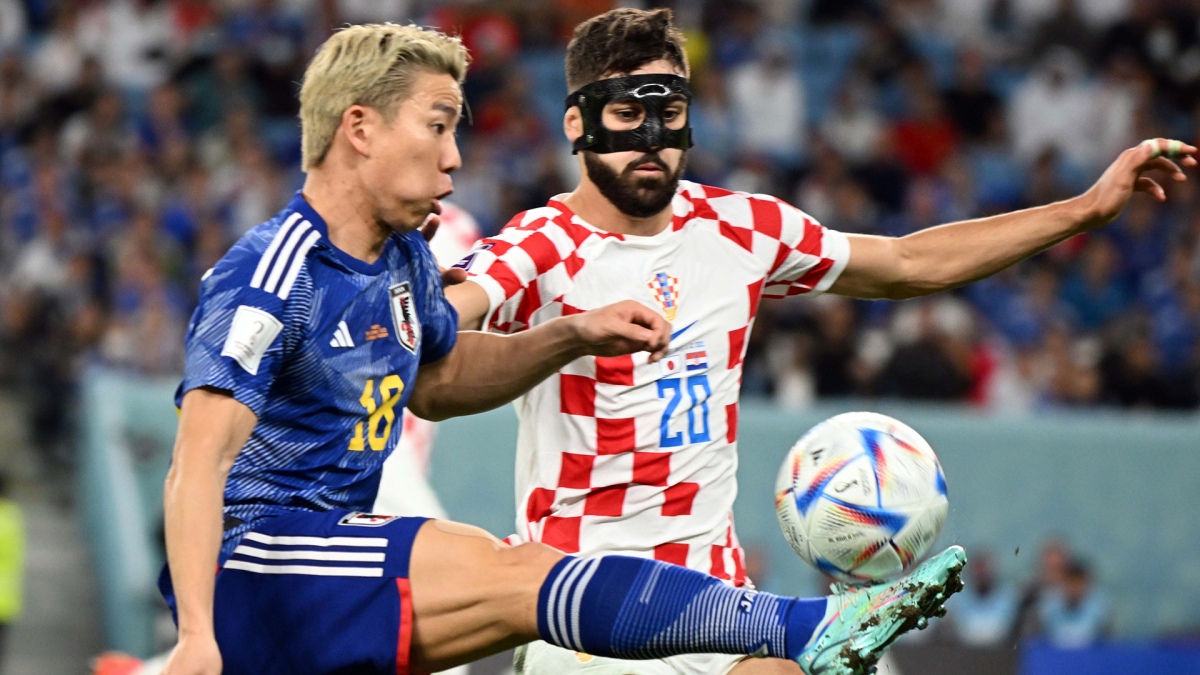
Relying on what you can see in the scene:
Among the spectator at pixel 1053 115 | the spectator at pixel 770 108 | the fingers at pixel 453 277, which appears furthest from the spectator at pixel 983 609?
the fingers at pixel 453 277

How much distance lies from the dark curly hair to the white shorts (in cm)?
157

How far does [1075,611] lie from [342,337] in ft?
23.9

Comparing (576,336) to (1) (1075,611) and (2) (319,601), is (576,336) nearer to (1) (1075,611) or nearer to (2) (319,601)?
(2) (319,601)

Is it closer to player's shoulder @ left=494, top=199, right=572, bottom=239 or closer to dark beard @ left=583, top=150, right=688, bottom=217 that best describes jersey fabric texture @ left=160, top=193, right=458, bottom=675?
player's shoulder @ left=494, top=199, right=572, bottom=239

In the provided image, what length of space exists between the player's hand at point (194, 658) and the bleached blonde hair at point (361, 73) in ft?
3.84

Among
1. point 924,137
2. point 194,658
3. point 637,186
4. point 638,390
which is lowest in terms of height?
point 194,658

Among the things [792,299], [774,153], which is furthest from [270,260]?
[774,153]

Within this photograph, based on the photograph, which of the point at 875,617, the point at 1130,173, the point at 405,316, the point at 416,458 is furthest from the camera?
the point at 416,458

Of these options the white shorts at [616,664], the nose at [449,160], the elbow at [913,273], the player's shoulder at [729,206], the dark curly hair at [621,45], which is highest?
the dark curly hair at [621,45]

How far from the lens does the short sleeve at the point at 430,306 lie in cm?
394

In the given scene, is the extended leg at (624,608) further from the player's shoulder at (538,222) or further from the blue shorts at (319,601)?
the player's shoulder at (538,222)

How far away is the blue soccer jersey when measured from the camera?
11.2ft

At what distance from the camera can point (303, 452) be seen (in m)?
3.61

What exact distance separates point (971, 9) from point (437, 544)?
41.7ft
